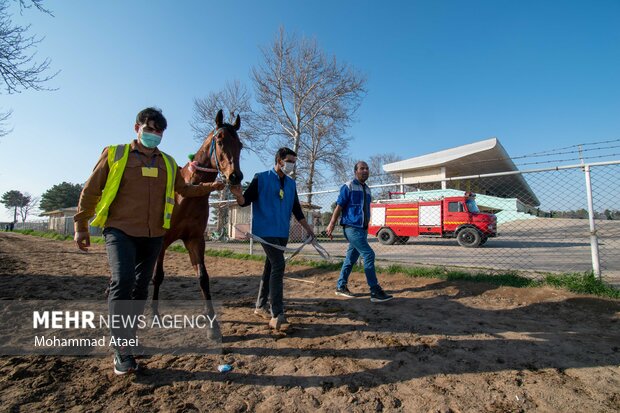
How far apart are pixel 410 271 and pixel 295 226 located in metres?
8.49

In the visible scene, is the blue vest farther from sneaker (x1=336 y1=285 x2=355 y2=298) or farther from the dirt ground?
sneaker (x1=336 y1=285 x2=355 y2=298)

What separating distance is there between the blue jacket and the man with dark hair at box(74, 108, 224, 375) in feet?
8.37

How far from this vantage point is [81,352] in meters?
2.53

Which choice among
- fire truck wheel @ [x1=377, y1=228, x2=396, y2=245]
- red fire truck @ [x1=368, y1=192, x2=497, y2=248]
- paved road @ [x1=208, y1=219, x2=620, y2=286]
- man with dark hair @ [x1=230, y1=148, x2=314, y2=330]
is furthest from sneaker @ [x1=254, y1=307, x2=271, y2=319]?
fire truck wheel @ [x1=377, y1=228, x2=396, y2=245]

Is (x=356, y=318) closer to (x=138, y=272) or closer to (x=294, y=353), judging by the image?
(x=294, y=353)

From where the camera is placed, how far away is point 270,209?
3.18m

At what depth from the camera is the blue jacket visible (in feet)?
14.4

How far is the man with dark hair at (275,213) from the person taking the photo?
309 cm

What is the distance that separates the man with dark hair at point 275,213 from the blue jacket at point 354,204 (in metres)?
1.23

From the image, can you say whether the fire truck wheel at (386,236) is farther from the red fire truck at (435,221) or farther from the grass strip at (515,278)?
the grass strip at (515,278)

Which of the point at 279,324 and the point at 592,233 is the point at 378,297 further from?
the point at 592,233

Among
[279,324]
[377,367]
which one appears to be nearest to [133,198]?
[279,324]

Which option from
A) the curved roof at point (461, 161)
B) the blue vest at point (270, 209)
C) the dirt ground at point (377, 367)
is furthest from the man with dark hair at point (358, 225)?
the curved roof at point (461, 161)

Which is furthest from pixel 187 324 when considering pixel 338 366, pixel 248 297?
pixel 338 366
